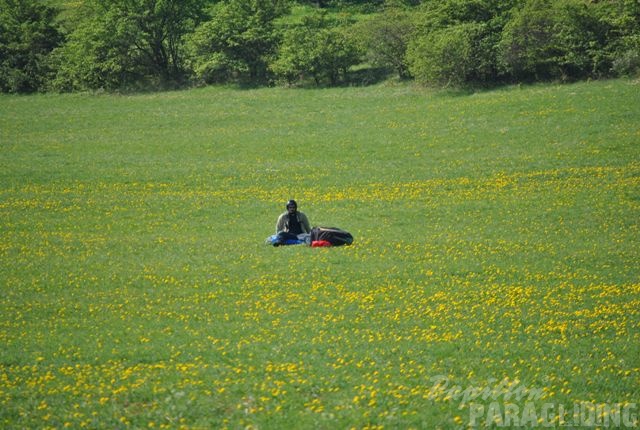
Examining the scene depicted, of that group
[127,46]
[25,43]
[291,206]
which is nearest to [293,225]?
[291,206]

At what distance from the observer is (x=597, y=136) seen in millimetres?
36375

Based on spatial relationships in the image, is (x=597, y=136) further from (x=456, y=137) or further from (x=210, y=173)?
(x=210, y=173)

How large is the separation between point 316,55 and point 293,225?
114 ft

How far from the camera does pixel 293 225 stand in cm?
2248

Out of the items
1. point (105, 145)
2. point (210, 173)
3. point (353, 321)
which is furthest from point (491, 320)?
point (105, 145)

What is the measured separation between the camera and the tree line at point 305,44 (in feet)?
156

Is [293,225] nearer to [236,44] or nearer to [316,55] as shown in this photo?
[316,55]

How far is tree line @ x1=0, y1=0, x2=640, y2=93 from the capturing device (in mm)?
47469

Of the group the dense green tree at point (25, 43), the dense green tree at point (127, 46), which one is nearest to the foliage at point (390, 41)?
the dense green tree at point (127, 46)

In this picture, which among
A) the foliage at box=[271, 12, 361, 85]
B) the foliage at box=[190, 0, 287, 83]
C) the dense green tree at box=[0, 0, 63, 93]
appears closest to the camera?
the foliage at box=[271, 12, 361, 85]

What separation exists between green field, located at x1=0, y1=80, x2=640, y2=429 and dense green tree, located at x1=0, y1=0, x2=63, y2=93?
2117cm

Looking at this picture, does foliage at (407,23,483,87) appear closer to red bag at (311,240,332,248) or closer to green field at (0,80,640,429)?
green field at (0,80,640,429)

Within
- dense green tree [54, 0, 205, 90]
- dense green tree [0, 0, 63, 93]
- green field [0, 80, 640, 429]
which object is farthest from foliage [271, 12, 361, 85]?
dense green tree [0, 0, 63, 93]

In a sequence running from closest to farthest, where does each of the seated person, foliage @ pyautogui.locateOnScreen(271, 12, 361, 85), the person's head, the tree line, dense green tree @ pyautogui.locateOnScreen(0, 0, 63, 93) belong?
the person's head
the seated person
the tree line
foliage @ pyautogui.locateOnScreen(271, 12, 361, 85)
dense green tree @ pyautogui.locateOnScreen(0, 0, 63, 93)
